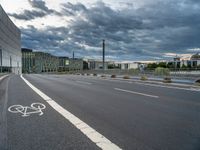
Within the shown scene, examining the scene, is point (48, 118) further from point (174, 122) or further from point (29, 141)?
point (174, 122)

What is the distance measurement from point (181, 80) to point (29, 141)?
20.7 meters

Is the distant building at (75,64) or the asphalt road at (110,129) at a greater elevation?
the distant building at (75,64)

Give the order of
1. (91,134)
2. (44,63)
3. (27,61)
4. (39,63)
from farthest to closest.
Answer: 1. (27,61)
2. (44,63)
3. (39,63)
4. (91,134)

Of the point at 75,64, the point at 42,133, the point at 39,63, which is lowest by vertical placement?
the point at 42,133

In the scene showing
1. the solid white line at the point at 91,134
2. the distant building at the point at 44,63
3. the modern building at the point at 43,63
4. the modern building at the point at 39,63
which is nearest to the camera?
the solid white line at the point at 91,134

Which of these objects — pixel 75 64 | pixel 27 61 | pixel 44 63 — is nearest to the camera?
pixel 75 64

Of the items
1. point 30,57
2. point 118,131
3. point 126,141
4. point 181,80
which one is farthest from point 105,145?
point 30,57

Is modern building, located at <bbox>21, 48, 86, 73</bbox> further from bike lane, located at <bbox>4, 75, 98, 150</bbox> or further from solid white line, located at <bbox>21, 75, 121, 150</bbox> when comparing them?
solid white line, located at <bbox>21, 75, 121, 150</bbox>

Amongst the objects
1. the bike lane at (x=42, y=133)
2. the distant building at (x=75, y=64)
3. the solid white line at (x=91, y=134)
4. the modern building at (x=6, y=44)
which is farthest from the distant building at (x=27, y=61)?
the solid white line at (x=91, y=134)

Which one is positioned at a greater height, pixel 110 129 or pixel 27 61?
pixel 27 61

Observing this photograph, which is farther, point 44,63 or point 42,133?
point 44,63

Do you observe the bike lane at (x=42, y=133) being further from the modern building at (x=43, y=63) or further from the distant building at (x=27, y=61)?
the distant building at (x=27, y=61)

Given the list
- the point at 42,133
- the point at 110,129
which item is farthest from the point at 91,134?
the point at 42,133

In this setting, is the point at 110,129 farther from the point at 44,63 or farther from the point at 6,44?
the point at 44,63
